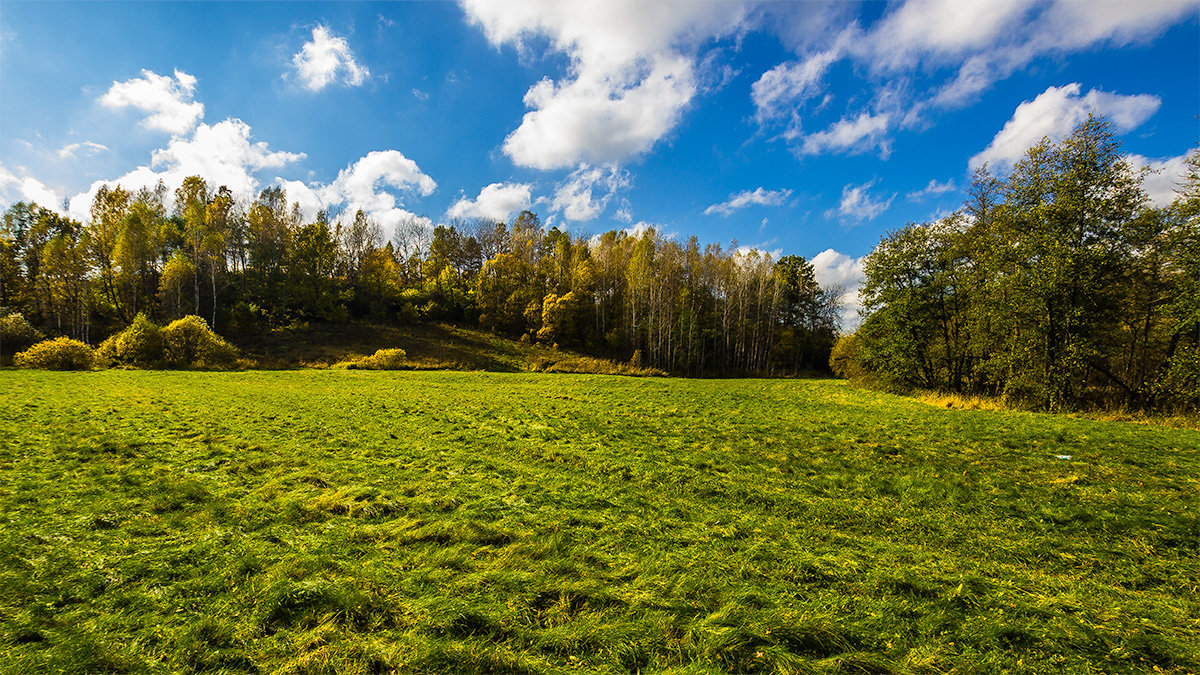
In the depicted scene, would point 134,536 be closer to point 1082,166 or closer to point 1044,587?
point 1044,587

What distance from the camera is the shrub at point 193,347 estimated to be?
102 ft

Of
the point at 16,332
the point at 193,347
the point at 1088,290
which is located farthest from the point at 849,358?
the point at 16,332

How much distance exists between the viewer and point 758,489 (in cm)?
735

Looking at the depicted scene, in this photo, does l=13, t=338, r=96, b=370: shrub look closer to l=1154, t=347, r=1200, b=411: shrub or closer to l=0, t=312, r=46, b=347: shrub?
l=0, t=312, r=46, b=347: shrub

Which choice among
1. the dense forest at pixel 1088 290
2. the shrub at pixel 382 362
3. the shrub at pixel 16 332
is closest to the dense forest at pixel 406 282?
the shrub at pixel 16 332

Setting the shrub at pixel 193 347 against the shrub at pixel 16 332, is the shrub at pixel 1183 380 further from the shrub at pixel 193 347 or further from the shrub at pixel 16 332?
the shrub at pixel 16 332

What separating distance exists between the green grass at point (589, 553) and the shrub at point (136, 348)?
86.6 ft

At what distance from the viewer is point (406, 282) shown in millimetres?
63031

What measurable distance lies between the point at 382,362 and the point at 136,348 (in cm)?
1658

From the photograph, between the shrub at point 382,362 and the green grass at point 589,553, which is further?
the shrub at point 382,362

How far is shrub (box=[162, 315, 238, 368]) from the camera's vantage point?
31031 millimetres

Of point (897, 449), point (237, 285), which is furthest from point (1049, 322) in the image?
point (237, 285)

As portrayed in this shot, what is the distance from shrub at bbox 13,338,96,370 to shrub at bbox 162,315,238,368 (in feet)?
13.4

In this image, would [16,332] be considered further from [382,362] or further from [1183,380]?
[1183,380]
